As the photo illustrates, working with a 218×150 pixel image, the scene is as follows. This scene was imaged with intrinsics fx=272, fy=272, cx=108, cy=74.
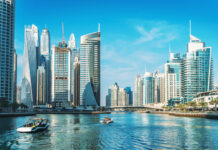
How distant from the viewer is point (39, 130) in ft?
266

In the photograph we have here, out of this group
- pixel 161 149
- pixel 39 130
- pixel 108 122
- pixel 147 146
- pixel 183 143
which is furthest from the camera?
pixel 108 122

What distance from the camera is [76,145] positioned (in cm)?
5638

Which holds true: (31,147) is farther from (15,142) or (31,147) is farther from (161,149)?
(161,149)

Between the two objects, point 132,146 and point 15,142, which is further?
point 15,142

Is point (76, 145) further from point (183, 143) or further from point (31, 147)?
point (183, 143)

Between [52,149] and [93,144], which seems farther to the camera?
[93,144]

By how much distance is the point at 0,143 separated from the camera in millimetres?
57375

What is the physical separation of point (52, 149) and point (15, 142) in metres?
12.1

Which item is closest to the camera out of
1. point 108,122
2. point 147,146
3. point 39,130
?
point 147,146

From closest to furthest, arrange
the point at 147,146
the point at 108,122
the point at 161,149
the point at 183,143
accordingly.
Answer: the point at 161,149, the point at 147,146, the point at 183,143, the point at 108,122

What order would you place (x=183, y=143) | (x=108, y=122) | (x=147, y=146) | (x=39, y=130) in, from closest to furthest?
1. (x=147, y=146)
2. (x=183, y=143)
3. (x=39, y=130)
4. (x=108, y=122)

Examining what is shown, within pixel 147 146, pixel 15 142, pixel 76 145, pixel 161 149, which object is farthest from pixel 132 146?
pixel 15 142

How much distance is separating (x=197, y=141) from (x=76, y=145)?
89.8 ft

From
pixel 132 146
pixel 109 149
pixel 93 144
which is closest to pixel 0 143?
pixel 93 144
